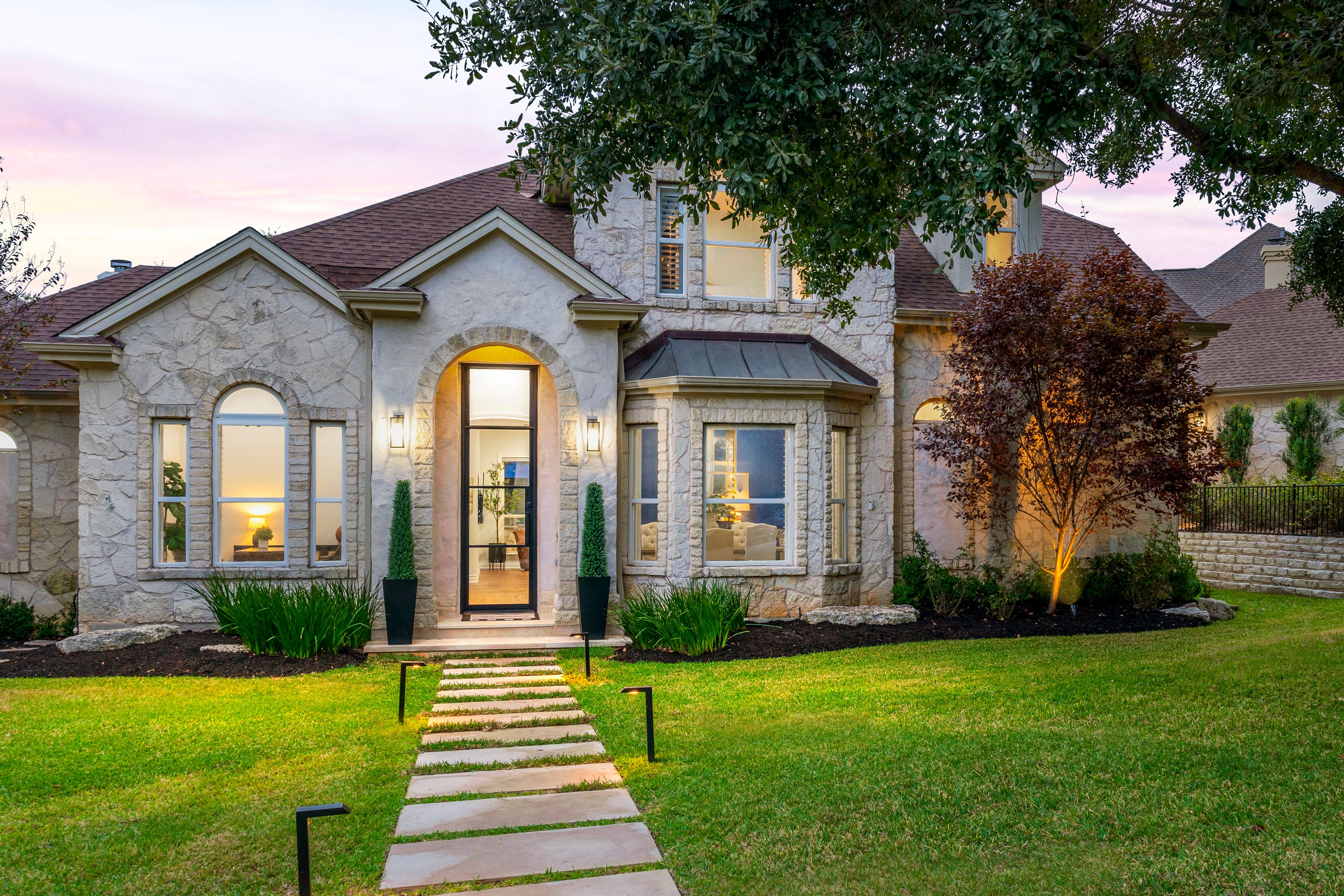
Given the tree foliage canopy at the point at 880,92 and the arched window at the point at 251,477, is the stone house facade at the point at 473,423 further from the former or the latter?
the tree foliage canopy at the point at 880,92

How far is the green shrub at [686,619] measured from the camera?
10.6 metres

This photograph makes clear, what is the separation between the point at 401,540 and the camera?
11.2 meters

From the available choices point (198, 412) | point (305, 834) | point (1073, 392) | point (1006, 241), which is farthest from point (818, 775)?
point (1006, 241)

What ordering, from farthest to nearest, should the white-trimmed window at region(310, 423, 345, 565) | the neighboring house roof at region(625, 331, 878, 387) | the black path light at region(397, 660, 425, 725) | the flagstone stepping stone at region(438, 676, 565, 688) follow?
1. the neighboring house roof at region(625, 331, 878, 387)
2. the white-trimmed window at region(310, 423, 345, 565)
3. the flagstone stepping stone at region(438, 676, 565, 688)
4. the black path light at region(397, 660, 425, 725)

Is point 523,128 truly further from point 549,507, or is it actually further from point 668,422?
Answer: point 549,507

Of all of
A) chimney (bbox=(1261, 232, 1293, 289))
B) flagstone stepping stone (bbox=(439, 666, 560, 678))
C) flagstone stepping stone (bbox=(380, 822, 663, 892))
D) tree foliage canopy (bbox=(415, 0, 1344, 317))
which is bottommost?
flagstone stepping stone (bbox=(439, 666, 560, 678))

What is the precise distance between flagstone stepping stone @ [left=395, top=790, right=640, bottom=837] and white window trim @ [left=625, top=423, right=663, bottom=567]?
6.81 m

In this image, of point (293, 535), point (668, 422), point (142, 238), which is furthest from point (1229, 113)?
point (142, 238)

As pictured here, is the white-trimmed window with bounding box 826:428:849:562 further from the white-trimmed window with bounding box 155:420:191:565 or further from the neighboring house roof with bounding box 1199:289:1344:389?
the neighboring house roof with bounding box 1199:289:1344:389

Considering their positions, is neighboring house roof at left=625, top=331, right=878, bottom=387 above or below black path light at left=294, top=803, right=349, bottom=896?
above

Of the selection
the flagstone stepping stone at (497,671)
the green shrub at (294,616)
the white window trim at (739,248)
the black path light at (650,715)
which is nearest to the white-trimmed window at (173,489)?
the green shrub at (294,616)

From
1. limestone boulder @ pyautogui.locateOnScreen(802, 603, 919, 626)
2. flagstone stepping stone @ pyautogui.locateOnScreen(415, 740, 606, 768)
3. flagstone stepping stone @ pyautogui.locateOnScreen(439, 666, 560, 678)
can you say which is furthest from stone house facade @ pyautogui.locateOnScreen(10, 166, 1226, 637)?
flagstone stepping stone @ pyautogui.locateOnScreen(415, 740, 606, 768)

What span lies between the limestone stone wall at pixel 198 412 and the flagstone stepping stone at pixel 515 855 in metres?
7.94

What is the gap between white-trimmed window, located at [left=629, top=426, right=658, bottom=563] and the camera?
12516mm
